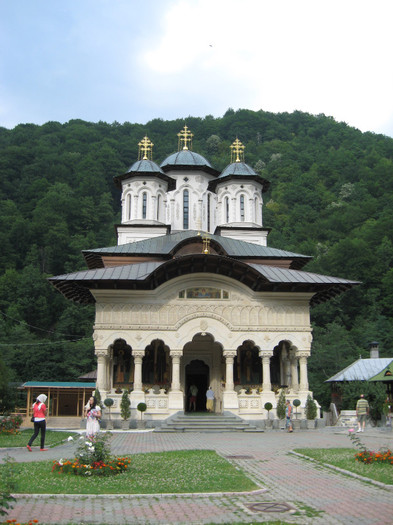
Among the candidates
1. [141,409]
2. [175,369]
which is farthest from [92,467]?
[175,369]

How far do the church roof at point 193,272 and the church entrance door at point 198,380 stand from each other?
462cm

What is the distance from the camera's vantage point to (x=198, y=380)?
24.1 metres

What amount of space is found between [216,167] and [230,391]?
48.8m

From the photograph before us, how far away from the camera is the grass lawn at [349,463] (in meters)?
7.93

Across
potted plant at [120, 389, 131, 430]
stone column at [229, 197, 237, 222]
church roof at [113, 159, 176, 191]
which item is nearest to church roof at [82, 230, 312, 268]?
stone column at [229, 197, 237, 222]

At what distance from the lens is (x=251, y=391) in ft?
68.8

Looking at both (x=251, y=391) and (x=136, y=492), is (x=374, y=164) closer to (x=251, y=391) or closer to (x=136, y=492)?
(x=251, y=391)

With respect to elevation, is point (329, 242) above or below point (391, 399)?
above

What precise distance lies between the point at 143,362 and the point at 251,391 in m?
4.39

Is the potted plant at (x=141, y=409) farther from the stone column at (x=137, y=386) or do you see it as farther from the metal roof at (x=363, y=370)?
the metal roof at (x=363, y=370)

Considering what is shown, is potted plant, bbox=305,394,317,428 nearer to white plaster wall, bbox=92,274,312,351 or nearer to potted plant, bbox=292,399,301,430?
potted plant, bbox=292,399,301,430

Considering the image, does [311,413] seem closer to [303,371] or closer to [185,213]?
[303,371]

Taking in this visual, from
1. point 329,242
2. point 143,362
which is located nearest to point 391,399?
point 143,362

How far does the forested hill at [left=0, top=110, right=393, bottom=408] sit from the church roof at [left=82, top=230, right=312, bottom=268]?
Answer: 16.8 meters
